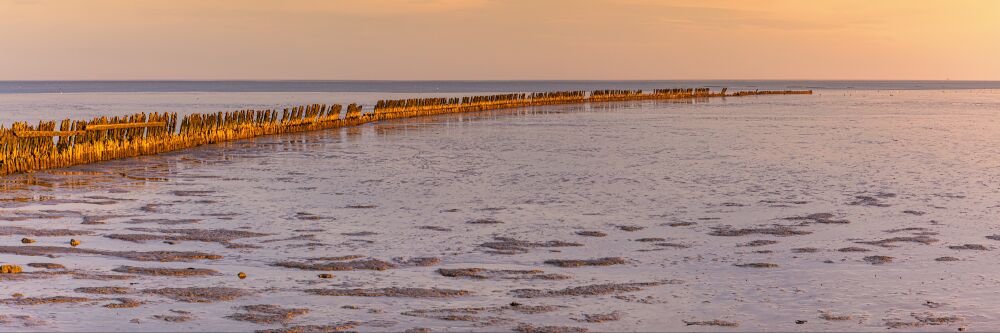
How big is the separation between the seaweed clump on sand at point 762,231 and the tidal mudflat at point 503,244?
0.13ft

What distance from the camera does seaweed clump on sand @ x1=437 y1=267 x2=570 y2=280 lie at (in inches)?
423

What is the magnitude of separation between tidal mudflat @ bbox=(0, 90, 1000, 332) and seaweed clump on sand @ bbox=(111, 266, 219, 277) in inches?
2.4

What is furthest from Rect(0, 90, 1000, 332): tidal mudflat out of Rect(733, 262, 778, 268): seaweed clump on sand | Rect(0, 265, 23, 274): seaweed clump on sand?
Rect(0, 265, 23, 274): seaweed clump on sand

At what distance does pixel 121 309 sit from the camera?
9.12 m

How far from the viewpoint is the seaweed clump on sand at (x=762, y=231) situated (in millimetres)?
13727

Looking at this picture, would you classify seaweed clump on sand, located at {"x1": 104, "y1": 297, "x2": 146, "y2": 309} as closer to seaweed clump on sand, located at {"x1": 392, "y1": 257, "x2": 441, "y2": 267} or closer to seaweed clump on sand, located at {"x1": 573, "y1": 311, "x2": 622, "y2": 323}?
Answer: seaweed clump on sand, located at {"x1": 392, "y1": 257, "x2": 441, "y2": 267}

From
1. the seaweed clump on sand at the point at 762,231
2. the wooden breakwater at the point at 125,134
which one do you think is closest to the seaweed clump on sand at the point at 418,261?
the seaweed clump on sand at the point at 762,231

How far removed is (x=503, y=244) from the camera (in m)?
12.9

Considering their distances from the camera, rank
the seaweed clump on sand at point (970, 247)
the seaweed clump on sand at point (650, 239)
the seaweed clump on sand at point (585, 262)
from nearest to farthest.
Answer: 1. the seaweed clump on sand at point (585, 262)
2. the seaweed clump on sand at point (970, 247)
3. the seaweed clump on sand at point (650, 239)

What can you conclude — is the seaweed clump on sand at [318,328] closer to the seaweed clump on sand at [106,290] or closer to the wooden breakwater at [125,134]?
the seaweed clump on sand at [106,290]

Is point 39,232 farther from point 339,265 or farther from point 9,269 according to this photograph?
point 339,265

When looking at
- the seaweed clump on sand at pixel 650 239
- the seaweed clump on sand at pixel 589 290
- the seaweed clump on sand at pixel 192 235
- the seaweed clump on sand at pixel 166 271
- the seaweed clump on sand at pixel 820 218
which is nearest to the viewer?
the seaweed clump on sand at pixel 589 290

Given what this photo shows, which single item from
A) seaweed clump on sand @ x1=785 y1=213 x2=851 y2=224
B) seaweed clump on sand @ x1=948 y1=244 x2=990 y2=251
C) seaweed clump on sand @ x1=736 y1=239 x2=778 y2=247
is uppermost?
seaweed clump on sand @ x1=948 y1=244 x2=990 y2=251

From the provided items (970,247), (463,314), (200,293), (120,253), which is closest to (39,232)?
(120,253)
